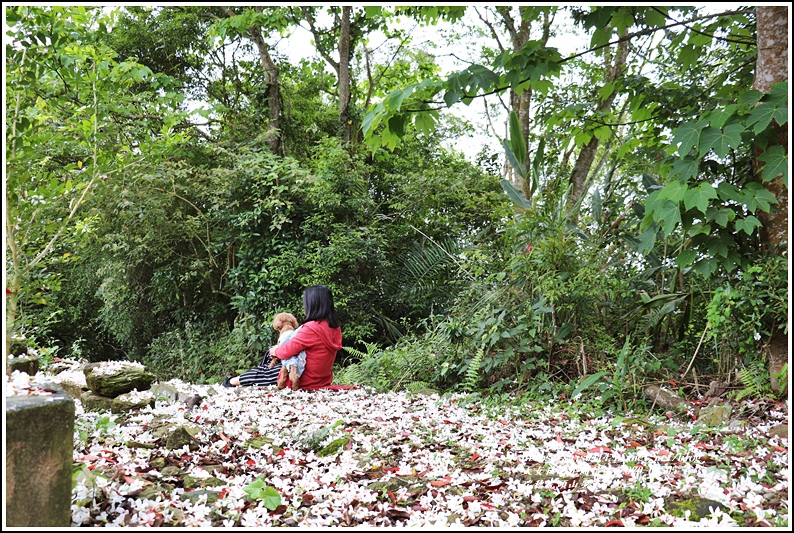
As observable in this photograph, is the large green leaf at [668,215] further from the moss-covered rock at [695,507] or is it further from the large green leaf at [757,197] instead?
the moss-covered rock at [695,507]

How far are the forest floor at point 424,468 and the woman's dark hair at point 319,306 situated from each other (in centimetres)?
156


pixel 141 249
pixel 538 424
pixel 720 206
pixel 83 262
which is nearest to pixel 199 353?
pixel 141 249

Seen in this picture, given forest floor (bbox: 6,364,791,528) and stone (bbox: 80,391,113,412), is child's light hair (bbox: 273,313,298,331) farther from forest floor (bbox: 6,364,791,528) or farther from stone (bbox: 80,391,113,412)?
stone (bbox: 80,391,113,412)

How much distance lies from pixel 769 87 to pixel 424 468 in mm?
3100

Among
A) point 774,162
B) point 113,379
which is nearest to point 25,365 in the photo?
point 113,379

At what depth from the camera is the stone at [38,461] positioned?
1.77 metres

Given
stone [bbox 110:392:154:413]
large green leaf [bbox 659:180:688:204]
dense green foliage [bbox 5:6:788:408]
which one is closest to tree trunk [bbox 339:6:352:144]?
dense green foliage [bbox 5:6:788:408]

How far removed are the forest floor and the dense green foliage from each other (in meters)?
0.81

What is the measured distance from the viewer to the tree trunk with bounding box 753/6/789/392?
384cm

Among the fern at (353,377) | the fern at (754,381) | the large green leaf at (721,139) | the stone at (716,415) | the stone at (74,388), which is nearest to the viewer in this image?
the large green leaf at (721,139)

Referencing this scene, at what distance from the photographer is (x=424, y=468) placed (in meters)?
3.13

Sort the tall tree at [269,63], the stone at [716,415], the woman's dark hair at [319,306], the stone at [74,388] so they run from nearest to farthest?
1. the stone at [716,415]
2. the stone at [74,388]
3. the woman's dark hair at [319,306]
4. the tall tree at [269,63]

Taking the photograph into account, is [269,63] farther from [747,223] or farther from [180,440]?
[747,223]

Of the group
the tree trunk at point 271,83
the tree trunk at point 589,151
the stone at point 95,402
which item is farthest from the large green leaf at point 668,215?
the tree trunk at point 271,83
